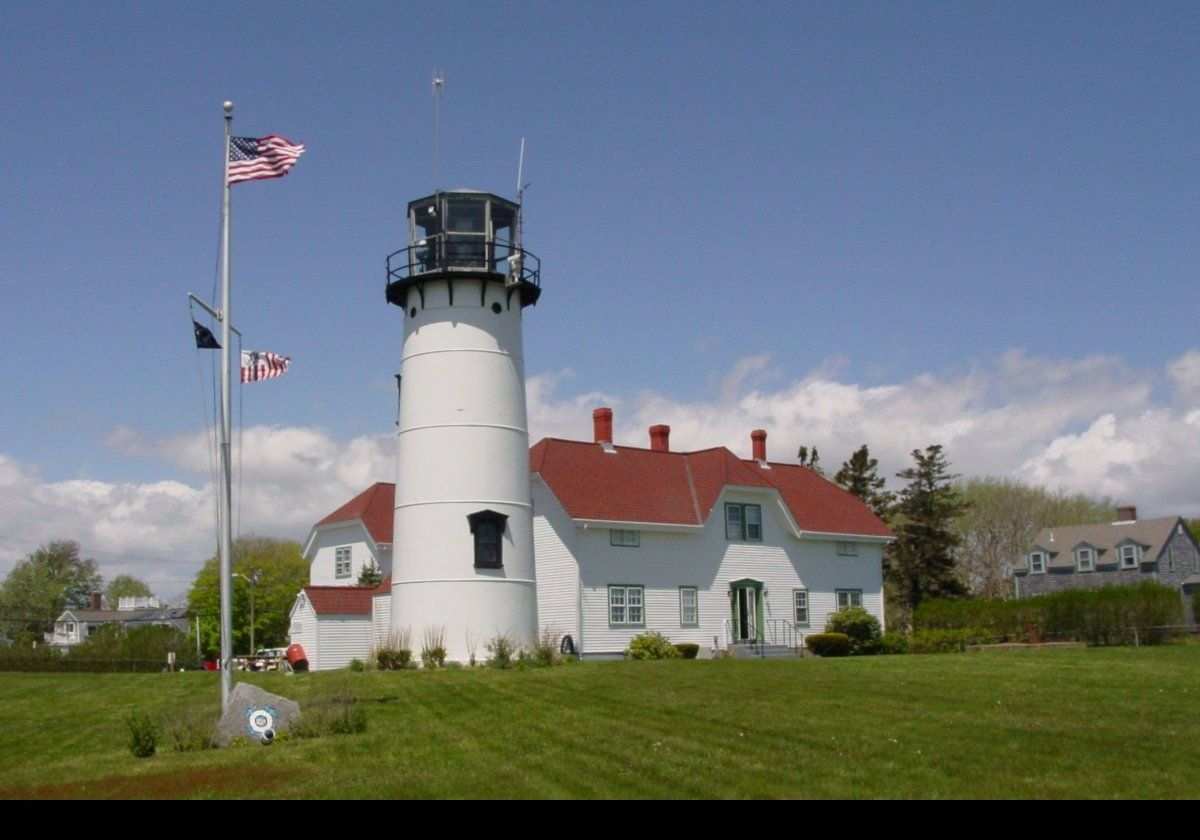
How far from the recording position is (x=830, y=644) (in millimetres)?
37656

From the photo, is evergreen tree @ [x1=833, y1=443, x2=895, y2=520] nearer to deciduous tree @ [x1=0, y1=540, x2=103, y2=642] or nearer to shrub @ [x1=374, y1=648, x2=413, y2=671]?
shrub @ [x1=374, y1=648, x2=413, y2=671]

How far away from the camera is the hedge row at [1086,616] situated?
36562mm

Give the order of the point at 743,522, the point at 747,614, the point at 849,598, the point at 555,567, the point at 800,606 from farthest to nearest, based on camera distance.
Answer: the point at 849,598 < the point at 800,606 < the point at 743,522 < the point at 747,614 < the point at 555,567

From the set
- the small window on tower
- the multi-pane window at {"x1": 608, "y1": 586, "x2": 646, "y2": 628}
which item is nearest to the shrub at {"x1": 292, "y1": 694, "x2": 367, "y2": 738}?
the small window on tower

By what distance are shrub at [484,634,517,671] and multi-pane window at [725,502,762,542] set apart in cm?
1196

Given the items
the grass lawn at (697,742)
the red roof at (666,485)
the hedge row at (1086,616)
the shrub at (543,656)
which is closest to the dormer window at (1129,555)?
the red roof at (666,485)

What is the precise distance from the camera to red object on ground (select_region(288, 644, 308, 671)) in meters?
38.1

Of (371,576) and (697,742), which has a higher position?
(371,576)

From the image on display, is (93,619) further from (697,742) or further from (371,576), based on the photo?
(697,742)

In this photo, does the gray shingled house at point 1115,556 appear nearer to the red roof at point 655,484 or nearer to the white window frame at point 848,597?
the white window frame at point 848,597

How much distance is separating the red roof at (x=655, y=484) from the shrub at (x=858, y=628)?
354cm

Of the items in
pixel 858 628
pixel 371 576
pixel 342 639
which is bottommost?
pixel 858 628

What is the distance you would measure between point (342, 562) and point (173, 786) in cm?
3929

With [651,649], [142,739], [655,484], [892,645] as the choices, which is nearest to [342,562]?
[655,484]
